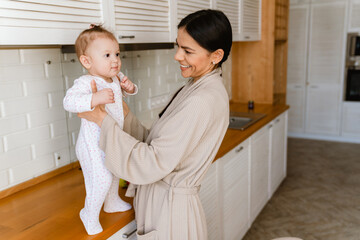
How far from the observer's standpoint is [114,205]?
4.50 ft

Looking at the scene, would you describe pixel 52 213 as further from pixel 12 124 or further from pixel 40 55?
pixel 40 55

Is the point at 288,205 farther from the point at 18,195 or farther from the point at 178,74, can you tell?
the point at 18,195

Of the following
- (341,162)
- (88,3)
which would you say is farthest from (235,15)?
(341,162)

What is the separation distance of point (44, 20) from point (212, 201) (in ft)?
4.54

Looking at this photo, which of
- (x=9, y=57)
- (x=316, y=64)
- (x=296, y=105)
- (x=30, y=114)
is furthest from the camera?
(x=296, y=105)

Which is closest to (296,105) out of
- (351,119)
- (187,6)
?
(351,119)

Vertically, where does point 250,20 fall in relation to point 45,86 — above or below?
above

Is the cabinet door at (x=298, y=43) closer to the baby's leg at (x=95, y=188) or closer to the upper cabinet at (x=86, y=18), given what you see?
the upper cabinet at (x=86, y=18)

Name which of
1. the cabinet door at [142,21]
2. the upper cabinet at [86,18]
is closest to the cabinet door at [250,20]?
the upper cabinet at [86,18]

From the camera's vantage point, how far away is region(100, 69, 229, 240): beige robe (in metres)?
1.15

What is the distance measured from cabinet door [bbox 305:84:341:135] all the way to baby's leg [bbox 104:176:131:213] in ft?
14.6

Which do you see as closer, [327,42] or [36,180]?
[36,180]

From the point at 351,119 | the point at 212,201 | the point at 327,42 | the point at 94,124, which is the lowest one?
the point at 351,119

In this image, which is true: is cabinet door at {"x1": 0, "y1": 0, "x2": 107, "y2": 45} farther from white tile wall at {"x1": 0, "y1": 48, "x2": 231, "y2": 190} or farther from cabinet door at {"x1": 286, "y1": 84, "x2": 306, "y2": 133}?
cabinet door at {"x1": 286, "y1": 84, "x2": 306, "y2": 133}
